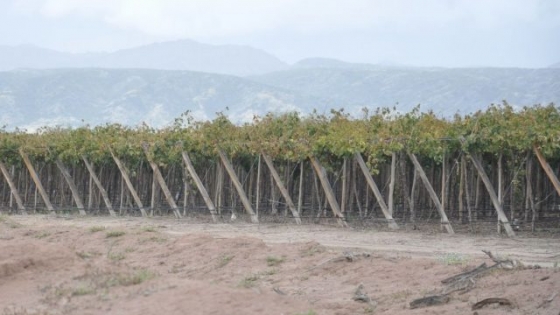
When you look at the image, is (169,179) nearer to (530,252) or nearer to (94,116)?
(530,252)

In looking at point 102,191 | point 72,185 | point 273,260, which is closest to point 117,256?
point 273,260

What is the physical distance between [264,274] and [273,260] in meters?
0.71

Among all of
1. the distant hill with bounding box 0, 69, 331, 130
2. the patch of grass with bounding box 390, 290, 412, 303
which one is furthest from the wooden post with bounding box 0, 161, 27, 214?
the distant hill with bounding box 0, 69, 331, 130

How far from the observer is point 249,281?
42.7ft

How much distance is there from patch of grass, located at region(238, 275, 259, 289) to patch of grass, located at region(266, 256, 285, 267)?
67 centimetres

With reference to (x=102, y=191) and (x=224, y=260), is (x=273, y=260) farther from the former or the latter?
(x=102, y=191)

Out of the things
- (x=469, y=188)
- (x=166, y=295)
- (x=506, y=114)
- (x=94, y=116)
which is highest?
(x=94, y=116)

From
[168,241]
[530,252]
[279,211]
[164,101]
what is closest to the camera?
[530,252]

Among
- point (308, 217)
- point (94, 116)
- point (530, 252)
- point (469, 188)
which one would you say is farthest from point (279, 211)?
point (94, 116)

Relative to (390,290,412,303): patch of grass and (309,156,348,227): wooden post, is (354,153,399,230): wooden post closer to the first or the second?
(309,156,348,227): wooden post

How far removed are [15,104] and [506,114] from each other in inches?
6972

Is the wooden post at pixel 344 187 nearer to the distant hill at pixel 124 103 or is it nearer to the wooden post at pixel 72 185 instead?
the wooden post at pixel 72 185

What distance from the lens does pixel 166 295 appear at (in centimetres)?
1097

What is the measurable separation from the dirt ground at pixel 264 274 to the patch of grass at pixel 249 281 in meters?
0.02
